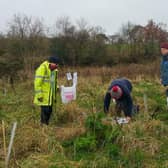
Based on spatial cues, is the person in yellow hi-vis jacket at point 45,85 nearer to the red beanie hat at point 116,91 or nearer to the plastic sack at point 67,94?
the red beanie hat at point 116,91

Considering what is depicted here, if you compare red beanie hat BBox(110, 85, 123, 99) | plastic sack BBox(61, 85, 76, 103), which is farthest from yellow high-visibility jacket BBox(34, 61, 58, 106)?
plastic sack BBox(61, 85, 76, 103)

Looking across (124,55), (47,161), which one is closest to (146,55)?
(124,55)

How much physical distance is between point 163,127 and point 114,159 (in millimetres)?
1642

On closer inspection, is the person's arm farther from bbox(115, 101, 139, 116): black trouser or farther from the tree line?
the tree line

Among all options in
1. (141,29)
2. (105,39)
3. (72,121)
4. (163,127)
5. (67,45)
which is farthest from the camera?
(141,29)

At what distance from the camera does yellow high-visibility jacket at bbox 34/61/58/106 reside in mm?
5902

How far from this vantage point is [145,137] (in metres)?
4.81

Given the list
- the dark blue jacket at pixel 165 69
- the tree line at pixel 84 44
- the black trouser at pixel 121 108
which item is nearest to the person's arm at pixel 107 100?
the black trouser at pixel 121 108

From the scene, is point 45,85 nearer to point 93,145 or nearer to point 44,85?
point 44,85

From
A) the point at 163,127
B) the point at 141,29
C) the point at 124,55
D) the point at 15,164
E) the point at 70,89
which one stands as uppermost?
the point at 141,29

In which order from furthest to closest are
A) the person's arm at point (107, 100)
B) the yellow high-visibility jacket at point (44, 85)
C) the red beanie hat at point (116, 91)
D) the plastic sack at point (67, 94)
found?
1. the plastic sack at point (67, 94)
2. the person's arm at point (107, 100)
3. the yellow high-visibility jacket at point (44, 85)
4. the red beanie hat at point (116, 91)

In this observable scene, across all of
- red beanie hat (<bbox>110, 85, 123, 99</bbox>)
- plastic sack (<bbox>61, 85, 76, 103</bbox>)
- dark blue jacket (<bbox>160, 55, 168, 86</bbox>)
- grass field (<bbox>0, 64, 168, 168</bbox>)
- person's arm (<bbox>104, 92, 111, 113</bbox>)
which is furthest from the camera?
plastic sack (<bbox>61, 85, 76, 103</bbox>)

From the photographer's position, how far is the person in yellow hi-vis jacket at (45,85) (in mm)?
5914

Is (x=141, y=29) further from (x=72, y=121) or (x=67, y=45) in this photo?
(x=72, y=121)
